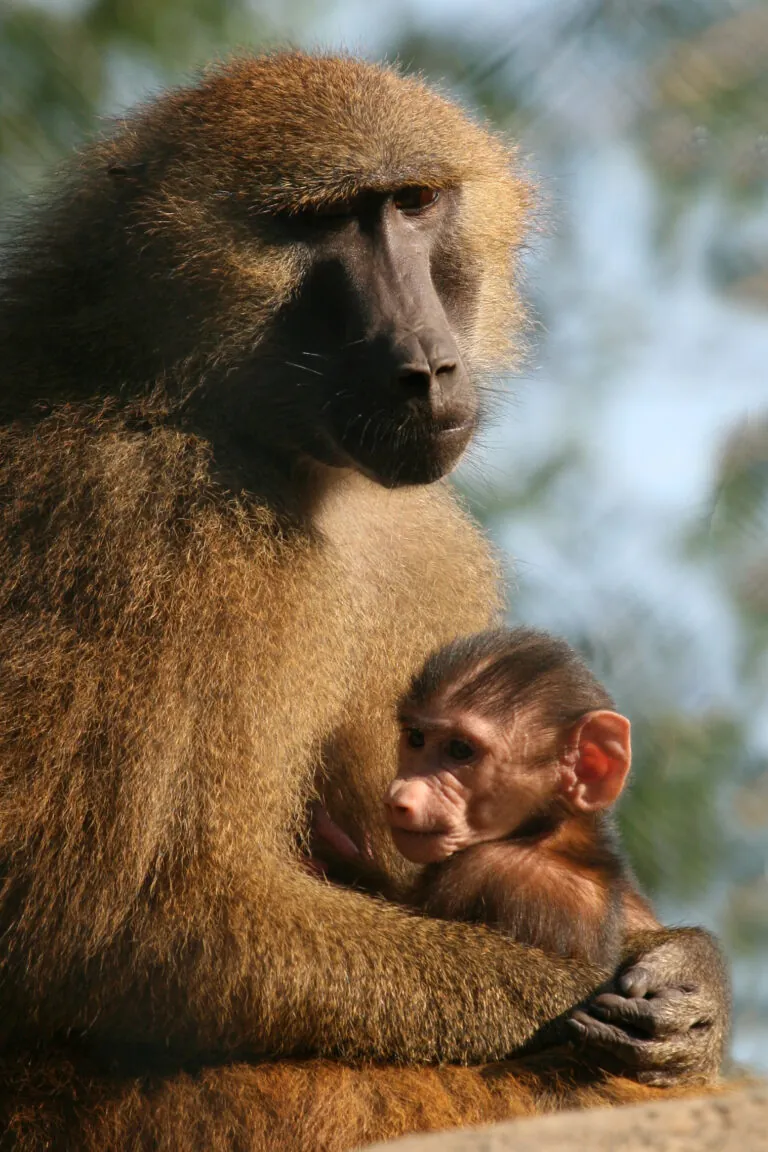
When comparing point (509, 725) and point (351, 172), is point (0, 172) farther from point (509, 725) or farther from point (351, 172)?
point (509, 725)

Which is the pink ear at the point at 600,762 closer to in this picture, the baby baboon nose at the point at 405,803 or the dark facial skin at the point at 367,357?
the baby baboon nose at the point at 405,803

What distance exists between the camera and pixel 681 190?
593 centimetres

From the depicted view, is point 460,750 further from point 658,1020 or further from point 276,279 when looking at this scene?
point 276,279

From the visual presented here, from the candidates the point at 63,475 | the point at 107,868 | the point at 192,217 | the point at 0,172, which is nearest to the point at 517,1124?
the point at 107,868

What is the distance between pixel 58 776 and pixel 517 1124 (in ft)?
4.52

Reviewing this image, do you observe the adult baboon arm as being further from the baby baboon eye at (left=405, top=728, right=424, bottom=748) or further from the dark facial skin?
the dark facial skin

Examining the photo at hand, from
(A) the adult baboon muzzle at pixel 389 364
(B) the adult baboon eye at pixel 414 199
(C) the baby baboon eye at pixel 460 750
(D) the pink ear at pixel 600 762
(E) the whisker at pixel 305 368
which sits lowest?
(C) the baby baboon eye at pixel 460 750

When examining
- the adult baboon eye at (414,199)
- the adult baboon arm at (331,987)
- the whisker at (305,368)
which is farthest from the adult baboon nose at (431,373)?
the adult baboon arm at (331,987)

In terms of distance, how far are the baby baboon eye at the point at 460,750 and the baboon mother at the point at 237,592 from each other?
0.27 m

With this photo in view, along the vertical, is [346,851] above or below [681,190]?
below

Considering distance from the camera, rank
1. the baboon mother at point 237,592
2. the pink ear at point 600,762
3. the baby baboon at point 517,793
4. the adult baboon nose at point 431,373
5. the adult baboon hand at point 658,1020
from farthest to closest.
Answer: the pink ear at point 600,762, the baby baboon at point 517,793, the adult baboon nose at point 431,373, the adult baboon hand at point 658,1020, the baboon mother at point 237,592

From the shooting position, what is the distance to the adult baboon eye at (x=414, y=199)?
14.2ft

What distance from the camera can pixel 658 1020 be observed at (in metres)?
3.87

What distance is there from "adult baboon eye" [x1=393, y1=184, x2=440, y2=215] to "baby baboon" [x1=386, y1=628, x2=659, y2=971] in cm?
118
